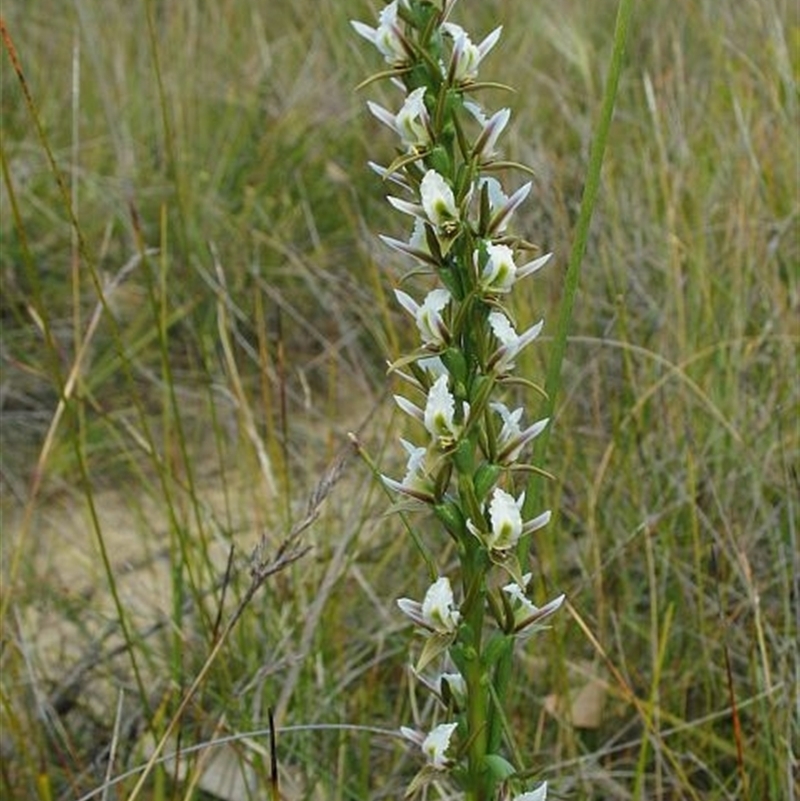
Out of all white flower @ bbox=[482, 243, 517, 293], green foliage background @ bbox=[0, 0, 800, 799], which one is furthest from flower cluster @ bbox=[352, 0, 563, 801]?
green foliage background @ bbox=[0, 0, 800, 799]

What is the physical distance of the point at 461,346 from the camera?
873 millimetres

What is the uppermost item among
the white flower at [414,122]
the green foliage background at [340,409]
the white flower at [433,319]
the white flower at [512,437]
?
the white flower at [414,122]

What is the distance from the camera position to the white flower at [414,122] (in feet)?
2.71

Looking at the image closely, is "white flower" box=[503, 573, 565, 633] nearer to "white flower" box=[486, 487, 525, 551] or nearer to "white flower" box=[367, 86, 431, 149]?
"white flower" box=[486, 487, 525, 551]

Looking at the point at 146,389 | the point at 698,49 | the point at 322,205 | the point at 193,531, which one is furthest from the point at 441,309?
the point at 698,49

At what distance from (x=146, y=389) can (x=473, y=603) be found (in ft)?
8.44

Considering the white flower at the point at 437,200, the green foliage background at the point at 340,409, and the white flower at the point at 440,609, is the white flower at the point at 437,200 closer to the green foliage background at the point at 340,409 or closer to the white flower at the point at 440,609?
the white flower at the point at 440,609

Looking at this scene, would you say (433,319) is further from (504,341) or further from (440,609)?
(440,609)

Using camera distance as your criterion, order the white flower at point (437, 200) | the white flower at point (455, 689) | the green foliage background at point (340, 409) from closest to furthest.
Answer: the white flower at point (437, 200) → the white flower at point (455, 689) → the green foliage background at point (340, 409)

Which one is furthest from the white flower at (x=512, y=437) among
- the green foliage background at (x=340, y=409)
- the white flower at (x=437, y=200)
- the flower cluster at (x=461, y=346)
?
the green foliage background at (x=340, y=409)

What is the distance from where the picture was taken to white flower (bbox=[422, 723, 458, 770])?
2.93ft

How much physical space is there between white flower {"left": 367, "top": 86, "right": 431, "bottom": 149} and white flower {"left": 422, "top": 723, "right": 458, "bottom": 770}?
321 mm

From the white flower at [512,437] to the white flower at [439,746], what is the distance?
15 centimetres

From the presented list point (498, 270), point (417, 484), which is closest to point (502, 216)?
point (498, 270)
